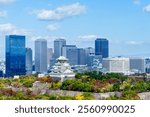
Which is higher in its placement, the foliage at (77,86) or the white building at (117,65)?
the foliage at (77,86)

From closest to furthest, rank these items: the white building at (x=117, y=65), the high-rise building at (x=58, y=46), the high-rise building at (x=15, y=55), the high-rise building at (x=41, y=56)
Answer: the high-rise building at (x=15, y=55) → the white building at (x=117, y=65) → the high-rise building at (x=41, y=56) → the high-rise building at (x=58, y=46)

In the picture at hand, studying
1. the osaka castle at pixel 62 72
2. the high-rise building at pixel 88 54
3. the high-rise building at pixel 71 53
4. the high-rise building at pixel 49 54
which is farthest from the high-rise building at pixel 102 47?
the osaka castle at pixel 62 72

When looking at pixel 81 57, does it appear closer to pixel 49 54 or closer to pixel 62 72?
pixel 49 54

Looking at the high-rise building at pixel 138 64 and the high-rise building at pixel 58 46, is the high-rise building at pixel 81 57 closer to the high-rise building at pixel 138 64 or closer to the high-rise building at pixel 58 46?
the high-rise building at pixel 58 46

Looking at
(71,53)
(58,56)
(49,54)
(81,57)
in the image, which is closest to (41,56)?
(58,56)

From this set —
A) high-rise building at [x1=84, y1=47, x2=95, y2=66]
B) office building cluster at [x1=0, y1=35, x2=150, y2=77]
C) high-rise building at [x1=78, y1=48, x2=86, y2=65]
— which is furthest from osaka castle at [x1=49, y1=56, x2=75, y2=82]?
high-rise building at [x1=78, y1=48, x2=86, y2=65]

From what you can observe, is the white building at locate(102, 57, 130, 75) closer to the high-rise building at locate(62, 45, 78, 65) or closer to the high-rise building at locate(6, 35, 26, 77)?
the high-rise building at locate(62, 45, 78, 65)

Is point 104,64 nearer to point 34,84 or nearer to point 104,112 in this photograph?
point 34,84
